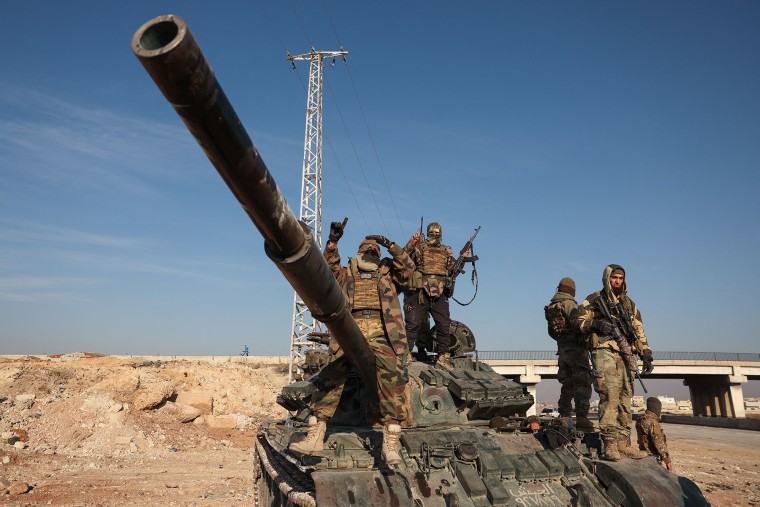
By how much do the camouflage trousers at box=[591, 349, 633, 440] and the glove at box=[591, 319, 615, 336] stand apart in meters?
0.25

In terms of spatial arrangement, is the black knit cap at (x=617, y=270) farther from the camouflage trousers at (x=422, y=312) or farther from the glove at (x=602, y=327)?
the camouflage trousers at (x=422, y=312)

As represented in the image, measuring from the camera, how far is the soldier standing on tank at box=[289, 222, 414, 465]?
21.4ft

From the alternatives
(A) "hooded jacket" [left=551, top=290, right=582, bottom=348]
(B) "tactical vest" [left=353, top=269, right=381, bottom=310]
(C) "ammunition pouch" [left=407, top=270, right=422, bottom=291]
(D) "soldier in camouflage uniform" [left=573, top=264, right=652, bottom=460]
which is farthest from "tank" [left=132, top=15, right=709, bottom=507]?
(A) "hooded jacket" [left=551, top=290, right=582, bottom=348]

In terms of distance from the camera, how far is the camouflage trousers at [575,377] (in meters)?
9.84

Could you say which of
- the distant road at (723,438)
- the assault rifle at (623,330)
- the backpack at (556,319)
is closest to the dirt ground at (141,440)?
the distant road at (723,438)

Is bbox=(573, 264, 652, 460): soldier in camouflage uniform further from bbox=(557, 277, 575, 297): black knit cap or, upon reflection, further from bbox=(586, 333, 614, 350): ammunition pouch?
bbox=(557, 277, 575, 297): black knit cap

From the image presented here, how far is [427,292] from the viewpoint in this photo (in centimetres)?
1062

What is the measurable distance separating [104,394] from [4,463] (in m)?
8.12

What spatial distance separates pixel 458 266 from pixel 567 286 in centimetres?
255

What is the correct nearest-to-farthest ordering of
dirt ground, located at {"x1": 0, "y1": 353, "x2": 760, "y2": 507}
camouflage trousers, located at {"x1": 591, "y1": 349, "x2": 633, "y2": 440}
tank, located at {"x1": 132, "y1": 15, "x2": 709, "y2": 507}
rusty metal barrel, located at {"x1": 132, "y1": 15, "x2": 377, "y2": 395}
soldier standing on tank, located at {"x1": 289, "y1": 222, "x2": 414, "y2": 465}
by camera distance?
rusty metal barrel, located at {"x1": 132, "y1": 15, "x2": 377, "y2": 395} → tank, located at {"x1": 132, "y1": 15, "x2": 709, "y2": 507} → soldier standing on tank, located at {"x1": 289, "y1": 222, "x2": 414, "y2": 465} → camouflage trousers, located at {"x1": 591, "y1": 349, "x2": 633, "y2": 440} → dirt ground, located at {"x1": 0, "y1": 353, "x2": 760, "y2": 507}

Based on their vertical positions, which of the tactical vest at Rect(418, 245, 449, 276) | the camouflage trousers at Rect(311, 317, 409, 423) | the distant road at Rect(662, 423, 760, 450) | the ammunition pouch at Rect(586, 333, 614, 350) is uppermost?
the tactical vest at Rect(418, 245, 449, 276)

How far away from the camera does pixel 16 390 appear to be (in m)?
23.2

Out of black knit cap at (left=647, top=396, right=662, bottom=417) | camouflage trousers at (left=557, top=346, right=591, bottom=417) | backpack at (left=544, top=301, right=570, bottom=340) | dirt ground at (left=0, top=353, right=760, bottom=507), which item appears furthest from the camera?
dirt ground at (left=0, top=353, right=760, bottom=507)

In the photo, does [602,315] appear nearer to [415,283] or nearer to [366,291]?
[366,291]
